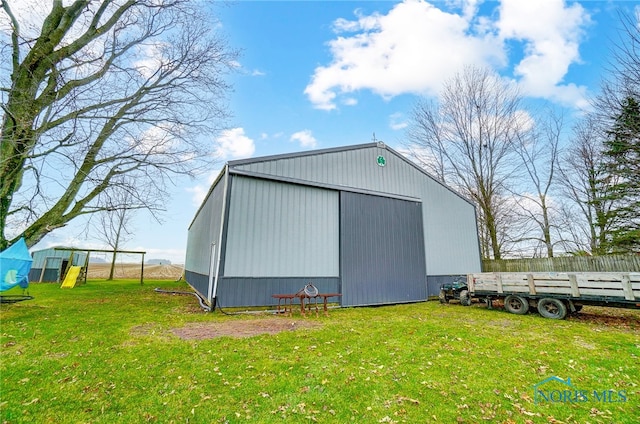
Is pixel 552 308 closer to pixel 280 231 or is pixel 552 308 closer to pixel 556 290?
pixel 556 290

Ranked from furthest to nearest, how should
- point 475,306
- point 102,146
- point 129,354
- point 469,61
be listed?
point 469,61 → point 475,306 → point 102,146 → point 129,354

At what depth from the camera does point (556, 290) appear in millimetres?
7582

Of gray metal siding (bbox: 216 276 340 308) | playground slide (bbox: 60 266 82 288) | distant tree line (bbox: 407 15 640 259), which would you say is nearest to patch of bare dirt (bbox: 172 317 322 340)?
gray metal siding (bbox: 216 276 340 308)

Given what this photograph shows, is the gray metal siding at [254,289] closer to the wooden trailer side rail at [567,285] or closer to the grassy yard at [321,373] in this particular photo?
the grassy yard at [321,373]

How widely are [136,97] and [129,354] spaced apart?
8.44 meters

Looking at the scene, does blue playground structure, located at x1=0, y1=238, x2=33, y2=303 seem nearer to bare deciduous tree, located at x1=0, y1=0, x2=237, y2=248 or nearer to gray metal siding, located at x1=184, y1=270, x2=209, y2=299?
bare deciduous tree, located at x1=0, y1=0, x2=237, y2=248

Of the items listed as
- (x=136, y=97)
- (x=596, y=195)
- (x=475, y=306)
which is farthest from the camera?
(x=596, y=195)

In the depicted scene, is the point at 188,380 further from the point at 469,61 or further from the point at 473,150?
the point at 469,61

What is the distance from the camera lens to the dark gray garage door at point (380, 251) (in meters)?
9.98

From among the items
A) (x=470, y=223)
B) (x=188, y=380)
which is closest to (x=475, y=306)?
(x=470, y=223)

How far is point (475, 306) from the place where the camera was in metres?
9.98

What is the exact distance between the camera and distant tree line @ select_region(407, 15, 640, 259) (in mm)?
Answer: 16484

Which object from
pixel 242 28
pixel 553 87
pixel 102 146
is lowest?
pixel 102 146

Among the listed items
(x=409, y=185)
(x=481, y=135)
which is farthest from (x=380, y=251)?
(x=481, y=135)
